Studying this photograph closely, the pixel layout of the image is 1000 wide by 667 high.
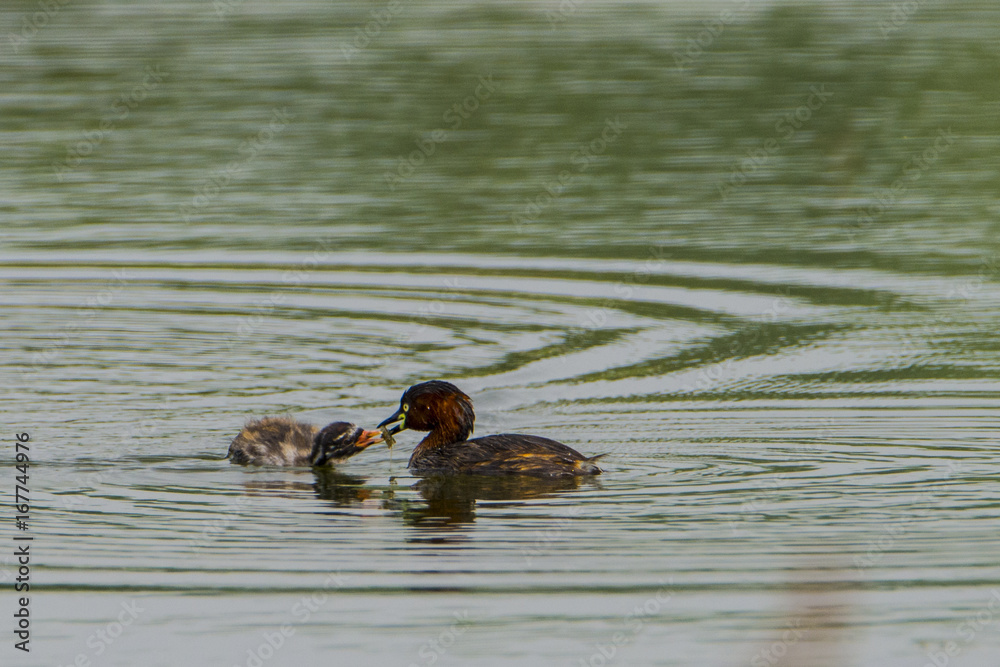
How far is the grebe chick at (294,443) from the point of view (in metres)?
8.73

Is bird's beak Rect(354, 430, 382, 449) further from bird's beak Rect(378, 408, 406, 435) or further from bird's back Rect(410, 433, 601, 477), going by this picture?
bird's back Rect(410, 433, 601, 477)

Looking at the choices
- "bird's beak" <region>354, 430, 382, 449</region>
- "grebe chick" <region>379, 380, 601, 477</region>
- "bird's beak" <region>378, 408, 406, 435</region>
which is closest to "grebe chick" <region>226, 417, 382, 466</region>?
"bird's beak" <region>354, 430, 382, 449</region>

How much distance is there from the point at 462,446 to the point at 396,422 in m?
0.65

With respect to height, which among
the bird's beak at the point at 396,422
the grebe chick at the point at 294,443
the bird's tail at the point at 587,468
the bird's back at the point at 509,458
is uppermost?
the bird's beak at the point at 396,422

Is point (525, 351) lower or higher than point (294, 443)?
higher

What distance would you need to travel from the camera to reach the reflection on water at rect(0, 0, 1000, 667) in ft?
20.9

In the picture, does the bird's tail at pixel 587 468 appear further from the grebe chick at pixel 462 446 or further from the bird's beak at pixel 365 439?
the bird's beak at pixel 365 439

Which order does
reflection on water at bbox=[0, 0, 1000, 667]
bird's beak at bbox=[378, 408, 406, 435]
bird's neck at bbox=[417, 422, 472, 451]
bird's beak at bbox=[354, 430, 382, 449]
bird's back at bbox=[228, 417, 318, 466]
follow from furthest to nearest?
1. bird's beak at bbox=[378, 408, 406, 435]
2. bird's neck at bbox=[417, 422, 472, 451]
3. bird's beak at bbox=[354, 430, 382, 449]
4. bird's back at bbox=[228, 417, 318, 466]
5. reflection on water at bbox=[0, 0, 1000, 667]

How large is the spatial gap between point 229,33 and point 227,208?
17.6m

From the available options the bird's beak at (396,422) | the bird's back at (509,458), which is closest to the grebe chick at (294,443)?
the bird's beak at (396,422)

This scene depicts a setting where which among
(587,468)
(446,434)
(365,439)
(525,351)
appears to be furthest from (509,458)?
(525,351)

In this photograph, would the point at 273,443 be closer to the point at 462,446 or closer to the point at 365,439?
the point at 365,439

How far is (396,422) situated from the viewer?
361 inches

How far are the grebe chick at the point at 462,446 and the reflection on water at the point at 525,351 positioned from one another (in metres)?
0.12
